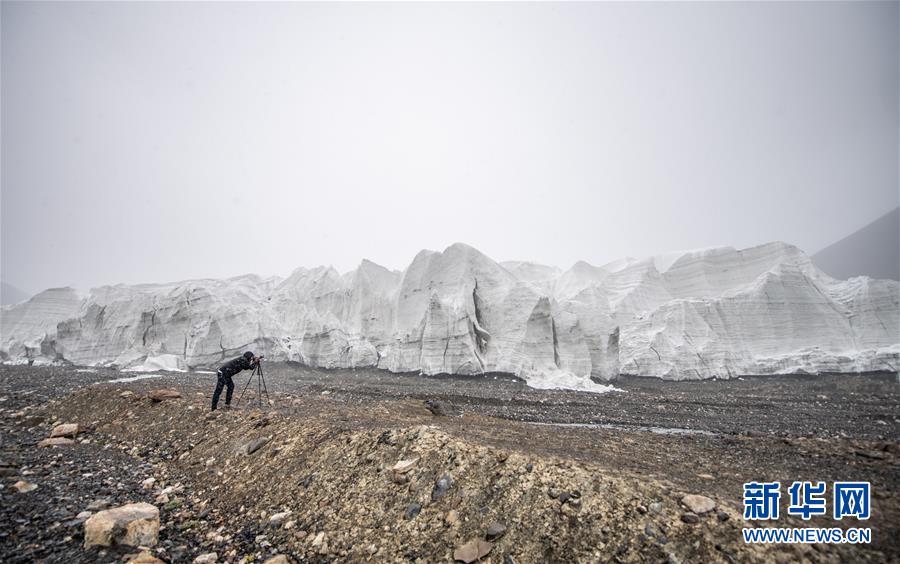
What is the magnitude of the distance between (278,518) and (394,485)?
174cm

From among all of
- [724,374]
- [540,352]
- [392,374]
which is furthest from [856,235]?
[392,374]

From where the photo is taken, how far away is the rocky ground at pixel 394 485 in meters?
4.35

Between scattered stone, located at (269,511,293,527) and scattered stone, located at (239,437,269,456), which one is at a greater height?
scattered stone, located at (239,437,269,456)

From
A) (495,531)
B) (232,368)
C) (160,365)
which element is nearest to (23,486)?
(232,368)

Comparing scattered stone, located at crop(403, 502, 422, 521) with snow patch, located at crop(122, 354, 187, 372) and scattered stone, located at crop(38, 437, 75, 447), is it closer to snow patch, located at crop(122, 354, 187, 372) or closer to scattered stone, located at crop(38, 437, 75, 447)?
scattered stone, located at crop(38, 437, 75, 447)

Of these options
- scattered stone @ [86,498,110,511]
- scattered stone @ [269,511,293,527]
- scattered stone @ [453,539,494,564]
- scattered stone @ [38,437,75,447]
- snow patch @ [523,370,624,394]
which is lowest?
snow patch @ [523,370,624,394]

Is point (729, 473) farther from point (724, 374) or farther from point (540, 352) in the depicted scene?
point (724, 374)

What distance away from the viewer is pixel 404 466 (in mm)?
5926

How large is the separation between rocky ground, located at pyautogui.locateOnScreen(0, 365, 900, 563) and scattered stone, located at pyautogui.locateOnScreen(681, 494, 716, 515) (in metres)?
0.05

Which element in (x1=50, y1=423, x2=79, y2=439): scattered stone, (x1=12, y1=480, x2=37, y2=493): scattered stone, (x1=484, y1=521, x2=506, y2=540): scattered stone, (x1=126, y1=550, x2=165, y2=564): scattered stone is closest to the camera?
(x1=126, y1=550, x2=165, y2=564): scattered stone

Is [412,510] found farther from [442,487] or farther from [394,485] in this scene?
[394,485]

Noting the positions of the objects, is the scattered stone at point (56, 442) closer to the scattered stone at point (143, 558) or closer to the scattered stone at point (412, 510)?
the scattered stone at point (143, 558)

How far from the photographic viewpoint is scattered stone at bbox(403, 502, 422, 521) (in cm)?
502

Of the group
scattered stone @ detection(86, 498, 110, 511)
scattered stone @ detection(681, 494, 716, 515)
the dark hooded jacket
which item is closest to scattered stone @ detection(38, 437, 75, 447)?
the dark hooded jacket
